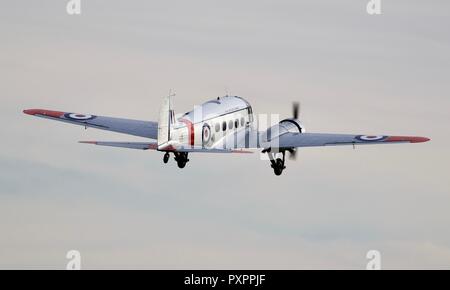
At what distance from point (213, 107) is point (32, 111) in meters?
10.8

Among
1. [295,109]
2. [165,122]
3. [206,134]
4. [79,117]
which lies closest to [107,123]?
[79,117]

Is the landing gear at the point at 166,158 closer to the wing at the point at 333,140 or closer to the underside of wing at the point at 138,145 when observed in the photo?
the underside of wing at the point at 138,145

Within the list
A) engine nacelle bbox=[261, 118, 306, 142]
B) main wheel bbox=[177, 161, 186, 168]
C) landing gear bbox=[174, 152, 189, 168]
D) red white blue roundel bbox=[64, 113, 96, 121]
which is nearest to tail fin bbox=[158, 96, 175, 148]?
landing gear bbox=[174, 152, 189, 168]

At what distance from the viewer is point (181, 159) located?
5878 centimetres

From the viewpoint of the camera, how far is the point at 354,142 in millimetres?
60906

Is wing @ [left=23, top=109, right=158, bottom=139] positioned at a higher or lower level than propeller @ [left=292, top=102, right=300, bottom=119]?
lower

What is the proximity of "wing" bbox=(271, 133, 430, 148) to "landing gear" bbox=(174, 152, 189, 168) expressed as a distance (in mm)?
7152

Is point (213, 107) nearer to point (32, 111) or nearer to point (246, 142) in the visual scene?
point (246, 142)

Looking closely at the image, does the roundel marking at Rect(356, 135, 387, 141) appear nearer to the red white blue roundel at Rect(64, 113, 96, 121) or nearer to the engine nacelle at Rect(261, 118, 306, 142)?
the engine nacelle at Rect(261, 118, 306, 142)

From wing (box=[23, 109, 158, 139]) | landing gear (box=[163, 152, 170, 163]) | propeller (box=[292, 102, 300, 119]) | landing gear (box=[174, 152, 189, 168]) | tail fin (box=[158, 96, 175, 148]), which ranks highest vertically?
propeller (box=[292, 102, 300, 119])

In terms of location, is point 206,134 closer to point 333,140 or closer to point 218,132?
point 218,132

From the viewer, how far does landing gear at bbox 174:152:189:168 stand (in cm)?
5866

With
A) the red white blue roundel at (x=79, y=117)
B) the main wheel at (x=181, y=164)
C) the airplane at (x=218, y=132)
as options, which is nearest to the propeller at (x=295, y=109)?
the airplane at (x=218, y=132)

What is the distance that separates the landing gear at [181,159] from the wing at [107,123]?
297cm
